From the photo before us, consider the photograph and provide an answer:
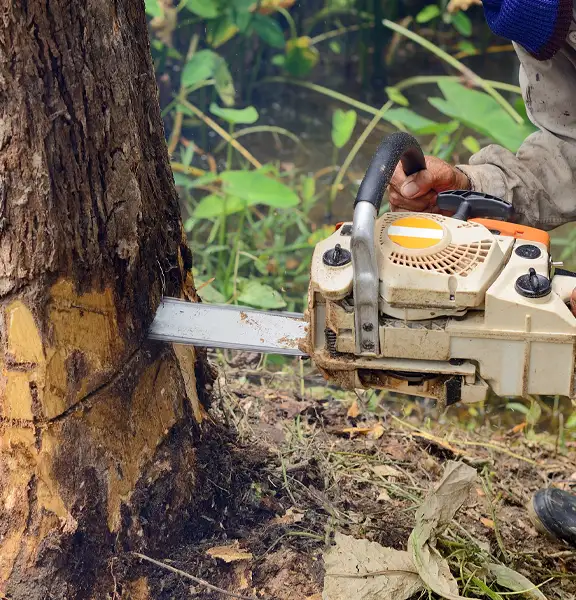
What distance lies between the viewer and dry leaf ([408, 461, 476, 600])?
1.79 m

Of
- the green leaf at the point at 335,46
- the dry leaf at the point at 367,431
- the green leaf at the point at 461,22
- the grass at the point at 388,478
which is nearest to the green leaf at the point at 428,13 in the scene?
the green leaf at the point at 461,22

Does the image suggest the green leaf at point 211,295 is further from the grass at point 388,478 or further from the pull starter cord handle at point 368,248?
the pull starter cord handle at point 368,248

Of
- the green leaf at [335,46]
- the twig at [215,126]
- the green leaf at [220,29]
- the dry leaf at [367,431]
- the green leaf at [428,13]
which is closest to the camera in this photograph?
the dry leaf at [367,431]

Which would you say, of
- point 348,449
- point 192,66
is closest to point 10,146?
point 348,449

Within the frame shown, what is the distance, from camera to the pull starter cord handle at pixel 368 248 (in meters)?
1.45

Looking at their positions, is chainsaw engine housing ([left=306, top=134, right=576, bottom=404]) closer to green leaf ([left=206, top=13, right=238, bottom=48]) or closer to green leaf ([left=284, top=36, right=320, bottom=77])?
green leaf ([left=206, top=13, right=238, bottom=48])

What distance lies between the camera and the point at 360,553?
1812 mm

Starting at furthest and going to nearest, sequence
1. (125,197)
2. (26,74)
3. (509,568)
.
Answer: (509,568)
(125,197)
(26,74)

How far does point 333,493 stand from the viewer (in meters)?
2.13

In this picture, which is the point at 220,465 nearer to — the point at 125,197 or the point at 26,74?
the point at 125,197

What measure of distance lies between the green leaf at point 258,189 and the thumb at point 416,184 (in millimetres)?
1102

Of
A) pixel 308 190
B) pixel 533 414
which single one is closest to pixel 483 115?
pixel 308 190

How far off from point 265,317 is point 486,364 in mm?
464

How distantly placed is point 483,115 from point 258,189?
975 millimetres
